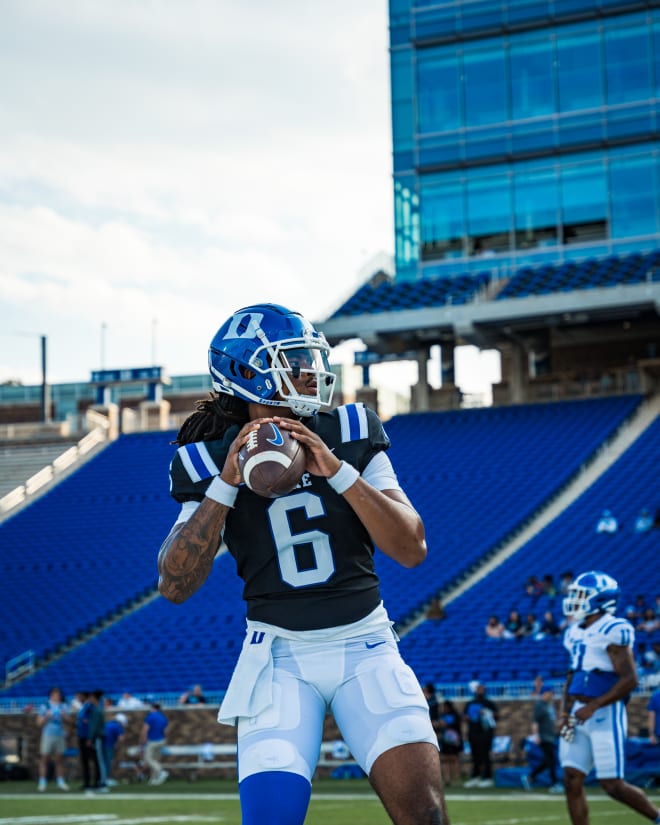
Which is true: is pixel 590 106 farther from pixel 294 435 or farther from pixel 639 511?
pixel 294 435

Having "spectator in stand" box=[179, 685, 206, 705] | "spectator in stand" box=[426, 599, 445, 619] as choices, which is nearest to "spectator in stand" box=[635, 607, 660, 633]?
"spectator in stand" box=[426, 599, 445, 619]

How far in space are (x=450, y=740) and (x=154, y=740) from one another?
4.39m

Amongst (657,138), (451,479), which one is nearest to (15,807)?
(451,479)

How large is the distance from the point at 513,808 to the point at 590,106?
2309 cm

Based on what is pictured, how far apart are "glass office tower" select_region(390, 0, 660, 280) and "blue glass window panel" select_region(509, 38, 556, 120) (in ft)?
0.08

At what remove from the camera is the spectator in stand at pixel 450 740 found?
1780 cm

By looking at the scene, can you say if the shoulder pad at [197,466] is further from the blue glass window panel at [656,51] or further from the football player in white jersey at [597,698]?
the blue glass window panel at [656,51]

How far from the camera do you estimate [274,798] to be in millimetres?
3941

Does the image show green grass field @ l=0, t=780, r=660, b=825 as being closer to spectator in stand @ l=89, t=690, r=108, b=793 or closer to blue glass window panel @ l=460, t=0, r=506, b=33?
spectator in stand @ l=89, t=690, r=108, b=793

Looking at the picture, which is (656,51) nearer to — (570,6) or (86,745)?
(570,6)

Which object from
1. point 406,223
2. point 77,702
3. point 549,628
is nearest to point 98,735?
point 77,702

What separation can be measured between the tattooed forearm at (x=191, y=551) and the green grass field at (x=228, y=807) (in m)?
7.65

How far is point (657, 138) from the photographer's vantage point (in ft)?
106

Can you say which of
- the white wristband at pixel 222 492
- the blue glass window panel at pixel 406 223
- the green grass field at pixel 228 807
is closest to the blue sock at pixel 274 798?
the white wristband at pixel 222 492
